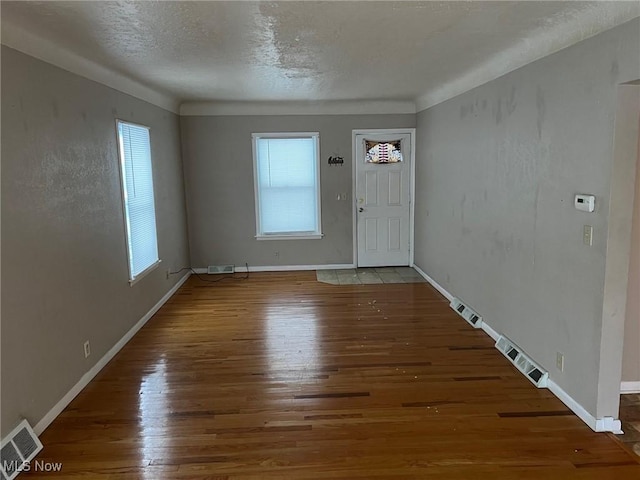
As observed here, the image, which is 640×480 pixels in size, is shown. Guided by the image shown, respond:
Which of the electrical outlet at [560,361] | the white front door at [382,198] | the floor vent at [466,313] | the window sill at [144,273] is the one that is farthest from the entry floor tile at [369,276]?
the electrical outlet at [560,361]

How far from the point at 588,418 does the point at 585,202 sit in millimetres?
1293

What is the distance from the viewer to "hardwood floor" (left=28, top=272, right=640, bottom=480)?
2371mm

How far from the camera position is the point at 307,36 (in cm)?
293

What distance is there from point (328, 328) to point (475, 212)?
181cm

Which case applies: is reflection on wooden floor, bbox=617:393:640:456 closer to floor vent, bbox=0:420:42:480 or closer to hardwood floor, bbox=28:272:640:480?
hardwood floor, bbox=28:272:640:480

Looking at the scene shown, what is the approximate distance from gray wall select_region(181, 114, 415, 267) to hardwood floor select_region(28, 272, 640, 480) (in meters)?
2.23

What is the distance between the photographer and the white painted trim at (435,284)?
522cm

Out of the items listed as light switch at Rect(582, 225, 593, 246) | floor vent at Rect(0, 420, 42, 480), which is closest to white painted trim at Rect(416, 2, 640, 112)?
light switch at Rect(582, 225, 593, 246)

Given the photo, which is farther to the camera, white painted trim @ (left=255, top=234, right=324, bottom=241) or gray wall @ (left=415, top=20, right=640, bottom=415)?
white painted trim @ (left=255, top=234, right=324, bottom=241)

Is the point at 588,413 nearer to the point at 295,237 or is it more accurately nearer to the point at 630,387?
the point at 630,387

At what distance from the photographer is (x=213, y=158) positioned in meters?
6.41

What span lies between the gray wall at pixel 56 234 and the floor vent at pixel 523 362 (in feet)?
10.6

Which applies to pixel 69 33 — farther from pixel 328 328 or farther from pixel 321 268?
pixel 321 268

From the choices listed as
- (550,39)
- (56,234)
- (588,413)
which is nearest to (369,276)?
(588,413)
